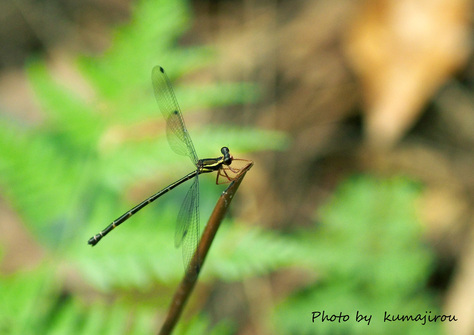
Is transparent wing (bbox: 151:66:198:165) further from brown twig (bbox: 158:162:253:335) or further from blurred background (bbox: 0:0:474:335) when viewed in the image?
brown twig (bbox: 158:162:253:335)

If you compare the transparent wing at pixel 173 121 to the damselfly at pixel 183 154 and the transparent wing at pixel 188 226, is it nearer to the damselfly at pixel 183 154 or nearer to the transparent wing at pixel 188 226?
the damselfly at pixel 183 154

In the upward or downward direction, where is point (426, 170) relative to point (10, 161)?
upward

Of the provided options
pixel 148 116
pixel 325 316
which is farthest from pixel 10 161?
pixel 325 316

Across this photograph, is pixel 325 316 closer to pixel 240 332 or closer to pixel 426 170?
pixel 240 332

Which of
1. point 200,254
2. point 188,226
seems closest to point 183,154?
point 188,226

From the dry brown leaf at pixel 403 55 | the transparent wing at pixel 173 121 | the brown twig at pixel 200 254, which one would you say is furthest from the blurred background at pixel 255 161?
the brown twig at pixel 200 254

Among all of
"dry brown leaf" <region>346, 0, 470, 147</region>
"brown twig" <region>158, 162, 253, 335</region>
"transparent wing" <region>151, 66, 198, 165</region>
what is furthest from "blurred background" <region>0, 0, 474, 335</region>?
"brown twig" <region>158, 162, 253, 335</region>

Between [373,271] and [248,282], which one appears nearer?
[373,271]
